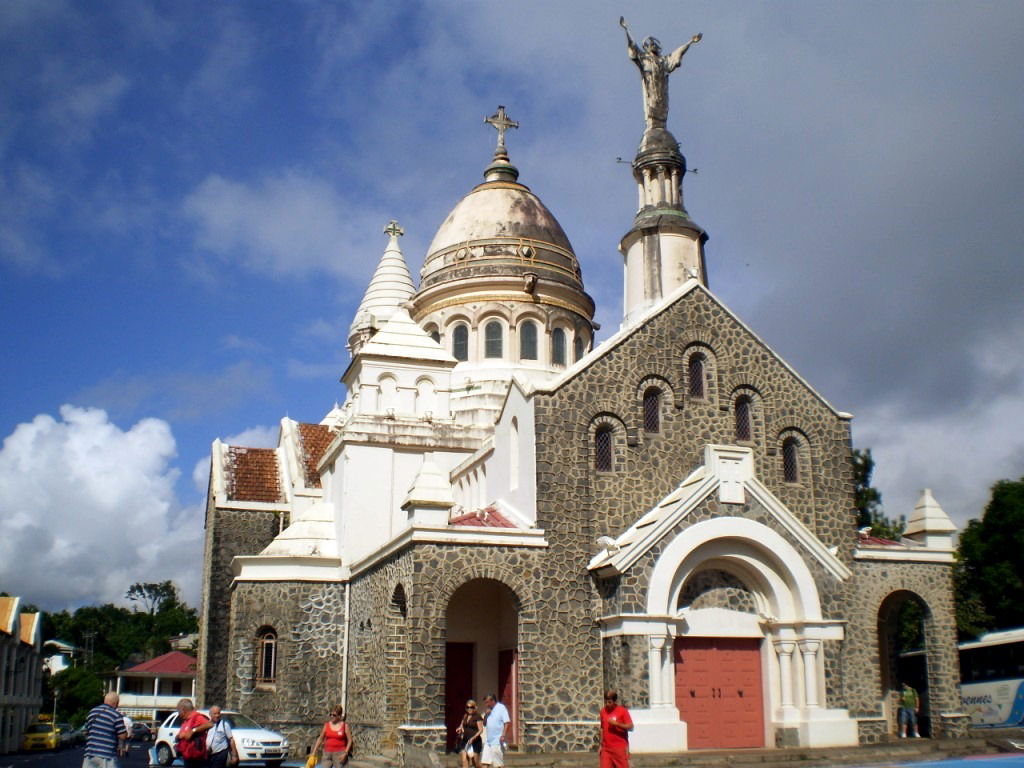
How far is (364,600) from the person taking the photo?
24266mm

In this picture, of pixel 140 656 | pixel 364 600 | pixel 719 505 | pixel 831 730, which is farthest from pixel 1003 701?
pixel 140 656

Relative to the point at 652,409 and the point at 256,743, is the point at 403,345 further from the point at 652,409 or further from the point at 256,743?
the point at 256,743

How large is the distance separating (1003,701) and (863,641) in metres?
8.48

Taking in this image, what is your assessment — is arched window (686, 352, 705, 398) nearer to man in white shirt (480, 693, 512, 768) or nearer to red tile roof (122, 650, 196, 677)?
man in white shirt (480, 693, 512, 768)

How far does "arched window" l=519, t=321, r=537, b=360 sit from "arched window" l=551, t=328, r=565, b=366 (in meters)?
0.66

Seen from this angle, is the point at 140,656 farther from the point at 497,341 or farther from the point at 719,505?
the point at 719,505

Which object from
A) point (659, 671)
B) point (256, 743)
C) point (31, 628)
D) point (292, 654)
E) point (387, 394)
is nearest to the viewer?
point (659, 671)

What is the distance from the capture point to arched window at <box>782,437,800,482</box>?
2403 cm

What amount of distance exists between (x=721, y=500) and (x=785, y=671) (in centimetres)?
370

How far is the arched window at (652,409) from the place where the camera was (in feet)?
75.9

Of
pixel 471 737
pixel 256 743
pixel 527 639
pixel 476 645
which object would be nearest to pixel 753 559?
pixel 527 639

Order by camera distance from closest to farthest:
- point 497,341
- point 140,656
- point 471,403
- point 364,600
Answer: point 364,600, point 471,403, point 497,341, point 140,656

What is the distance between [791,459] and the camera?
24141 mm

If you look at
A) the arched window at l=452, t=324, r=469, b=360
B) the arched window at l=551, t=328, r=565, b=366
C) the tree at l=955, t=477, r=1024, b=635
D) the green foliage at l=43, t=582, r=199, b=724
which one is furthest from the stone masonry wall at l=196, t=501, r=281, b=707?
the green foliage at l=43, t=582, r=199, b=724
